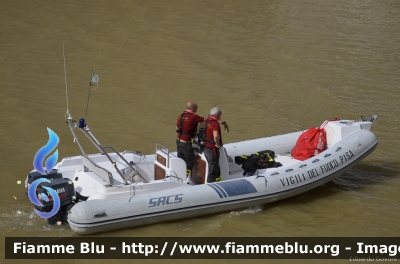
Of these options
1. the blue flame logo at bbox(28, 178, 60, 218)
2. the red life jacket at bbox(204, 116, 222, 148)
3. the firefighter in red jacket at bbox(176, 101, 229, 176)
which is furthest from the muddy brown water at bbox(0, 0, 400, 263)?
the red life jacket at bbox(204, 116, 222, 148)

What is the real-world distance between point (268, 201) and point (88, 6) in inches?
398

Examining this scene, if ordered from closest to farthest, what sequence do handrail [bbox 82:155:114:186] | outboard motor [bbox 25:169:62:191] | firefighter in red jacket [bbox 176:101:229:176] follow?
handrail [bbox 82:155:114:186] → outboard motor [bbox 25:169:62:191] → firefighter in red jacket [bbox 176:101:229:176]

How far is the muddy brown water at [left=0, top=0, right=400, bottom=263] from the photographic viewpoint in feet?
27.2

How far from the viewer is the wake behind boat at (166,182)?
7.40 m

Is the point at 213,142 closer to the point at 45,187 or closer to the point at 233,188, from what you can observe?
the point at 233,188

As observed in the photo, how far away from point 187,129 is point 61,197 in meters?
1.77

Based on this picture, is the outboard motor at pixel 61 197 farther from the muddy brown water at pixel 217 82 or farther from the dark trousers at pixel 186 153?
the dark trousers at pixel 186 153

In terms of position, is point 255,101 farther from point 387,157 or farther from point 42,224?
point 42,224

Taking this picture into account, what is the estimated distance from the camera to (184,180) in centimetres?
808

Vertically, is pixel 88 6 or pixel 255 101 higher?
pixel 88 6

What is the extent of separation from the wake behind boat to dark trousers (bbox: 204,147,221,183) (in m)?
0.10

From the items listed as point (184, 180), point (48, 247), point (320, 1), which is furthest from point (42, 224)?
point (320, 1)

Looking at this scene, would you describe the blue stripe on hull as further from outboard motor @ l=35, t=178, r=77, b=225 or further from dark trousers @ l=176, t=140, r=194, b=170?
outboard motor @ l=35, t=178, r=77, b=225

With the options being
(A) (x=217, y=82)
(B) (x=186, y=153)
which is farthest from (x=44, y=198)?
(A) (x=217, y=82)
